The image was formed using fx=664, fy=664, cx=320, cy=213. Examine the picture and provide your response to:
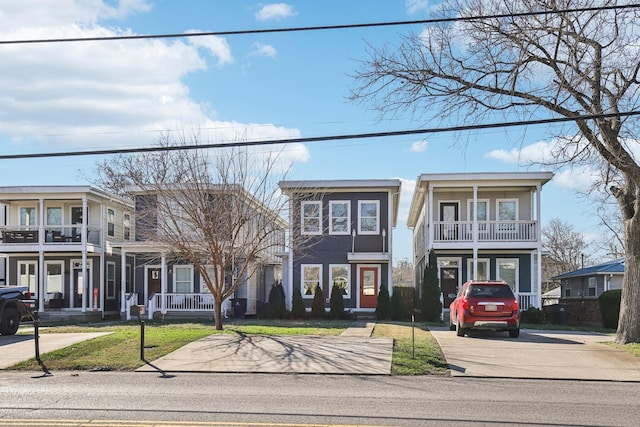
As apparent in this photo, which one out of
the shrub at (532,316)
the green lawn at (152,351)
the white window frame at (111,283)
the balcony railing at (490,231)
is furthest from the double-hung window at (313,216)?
the white window frame at (111,283)

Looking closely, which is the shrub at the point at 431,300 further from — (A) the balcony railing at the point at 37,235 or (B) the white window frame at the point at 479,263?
(A) the balcony railing at the point at 37,235

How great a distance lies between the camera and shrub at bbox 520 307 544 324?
27.1m

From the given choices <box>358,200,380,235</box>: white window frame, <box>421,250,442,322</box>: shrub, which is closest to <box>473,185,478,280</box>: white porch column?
<box>421,250,442,322</box>: shrub

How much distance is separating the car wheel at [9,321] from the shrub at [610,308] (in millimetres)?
21329

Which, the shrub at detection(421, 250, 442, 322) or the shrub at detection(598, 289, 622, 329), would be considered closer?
the shrub at detection(598, 289, 622, 329)

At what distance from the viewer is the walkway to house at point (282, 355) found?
13336mm

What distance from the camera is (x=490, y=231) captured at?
29422 mm

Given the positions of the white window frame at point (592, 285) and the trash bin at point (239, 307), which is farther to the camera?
the white window frame at point (592, 285)

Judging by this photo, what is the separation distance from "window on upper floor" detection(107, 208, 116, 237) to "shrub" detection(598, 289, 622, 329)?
23630mm

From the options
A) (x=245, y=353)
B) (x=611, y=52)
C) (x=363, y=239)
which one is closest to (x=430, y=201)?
(x=363, y=239)

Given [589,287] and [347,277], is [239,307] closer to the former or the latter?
[347,277]

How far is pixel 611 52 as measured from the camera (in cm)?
1636

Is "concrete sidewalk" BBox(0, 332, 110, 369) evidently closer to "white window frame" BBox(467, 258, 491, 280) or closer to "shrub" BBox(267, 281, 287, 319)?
"shrub" BBox(267, 281, 287, 319)

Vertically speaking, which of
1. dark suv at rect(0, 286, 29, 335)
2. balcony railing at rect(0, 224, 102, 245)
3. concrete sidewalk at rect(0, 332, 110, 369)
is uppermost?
balcony railing at rect(0, 224, 102, 245)
